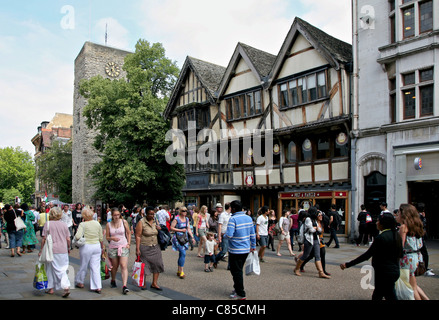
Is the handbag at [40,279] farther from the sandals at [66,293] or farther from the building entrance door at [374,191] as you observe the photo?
the building entrance door at [374,191]

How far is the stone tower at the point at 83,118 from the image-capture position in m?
45.3

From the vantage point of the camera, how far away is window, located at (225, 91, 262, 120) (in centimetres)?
2314

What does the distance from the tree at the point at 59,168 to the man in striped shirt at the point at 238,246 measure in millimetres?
49820

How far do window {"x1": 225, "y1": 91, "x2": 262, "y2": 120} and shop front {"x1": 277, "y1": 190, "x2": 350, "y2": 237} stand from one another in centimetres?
520

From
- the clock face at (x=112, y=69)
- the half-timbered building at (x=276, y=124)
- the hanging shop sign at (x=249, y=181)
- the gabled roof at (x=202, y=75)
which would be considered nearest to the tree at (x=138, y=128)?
the gabled roof at (x=202, y=75)

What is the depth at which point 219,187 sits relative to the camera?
2534 cm

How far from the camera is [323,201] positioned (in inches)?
774

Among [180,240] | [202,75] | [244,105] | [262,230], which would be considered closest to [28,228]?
[180,240]

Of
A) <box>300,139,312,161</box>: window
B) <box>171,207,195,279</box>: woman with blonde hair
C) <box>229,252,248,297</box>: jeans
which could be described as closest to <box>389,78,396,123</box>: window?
<box>300,139,312,161</box>: window

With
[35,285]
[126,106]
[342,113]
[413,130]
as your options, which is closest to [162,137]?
[126,106]

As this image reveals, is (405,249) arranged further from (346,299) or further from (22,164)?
(22,164)

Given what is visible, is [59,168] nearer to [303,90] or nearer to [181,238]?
[303,90]

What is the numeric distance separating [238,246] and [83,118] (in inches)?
1668
